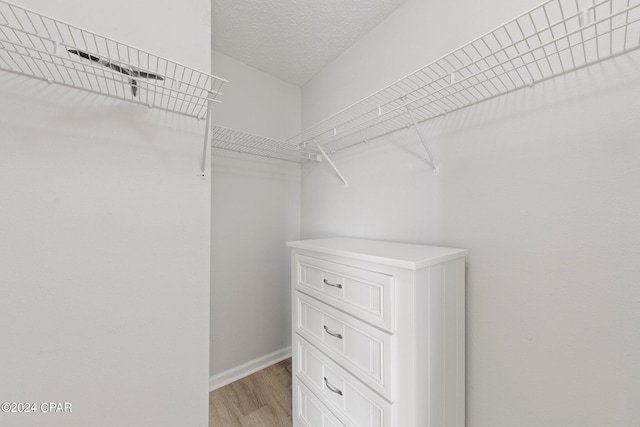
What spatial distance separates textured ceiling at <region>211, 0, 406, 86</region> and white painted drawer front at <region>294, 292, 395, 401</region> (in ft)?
4.80

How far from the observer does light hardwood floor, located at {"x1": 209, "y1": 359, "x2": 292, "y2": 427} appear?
4.27ft

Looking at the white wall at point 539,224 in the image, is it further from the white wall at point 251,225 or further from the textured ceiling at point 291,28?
the white wall at point 251,225

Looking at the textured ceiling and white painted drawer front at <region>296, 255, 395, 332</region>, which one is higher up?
the textured ceiling

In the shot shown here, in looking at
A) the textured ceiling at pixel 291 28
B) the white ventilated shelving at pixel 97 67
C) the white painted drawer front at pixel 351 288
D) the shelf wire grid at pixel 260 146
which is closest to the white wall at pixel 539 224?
the textured ceiling at pixel 291 28

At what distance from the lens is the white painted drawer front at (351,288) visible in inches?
31.6

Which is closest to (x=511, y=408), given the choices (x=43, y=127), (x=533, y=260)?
(x=533, y=260)

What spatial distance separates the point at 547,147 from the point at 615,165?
0.52 ft

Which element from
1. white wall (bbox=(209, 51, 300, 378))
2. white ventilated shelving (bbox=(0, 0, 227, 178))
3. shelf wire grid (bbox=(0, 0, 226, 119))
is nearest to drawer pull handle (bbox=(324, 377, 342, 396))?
white wall (bbox=(209, 51, 300, 378))

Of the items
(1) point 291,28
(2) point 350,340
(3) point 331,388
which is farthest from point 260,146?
(3) point 331,388

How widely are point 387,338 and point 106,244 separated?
3.25 ft

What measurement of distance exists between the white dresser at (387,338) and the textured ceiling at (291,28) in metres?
1.22

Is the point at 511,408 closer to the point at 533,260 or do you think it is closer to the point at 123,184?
the point at 533,260

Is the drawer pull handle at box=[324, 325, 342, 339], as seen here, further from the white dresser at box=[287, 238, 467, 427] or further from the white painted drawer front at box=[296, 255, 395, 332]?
the white painted drawer front at box=[296, 255, 395, 332]

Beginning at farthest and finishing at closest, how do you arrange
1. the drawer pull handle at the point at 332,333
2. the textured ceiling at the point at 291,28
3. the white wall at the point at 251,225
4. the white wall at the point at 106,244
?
the white wall at the point at 251,225
the textured ceiling at the point at 291,28
the drawer pull handle at the point at 332,333
the white wall at the point at 106,244
